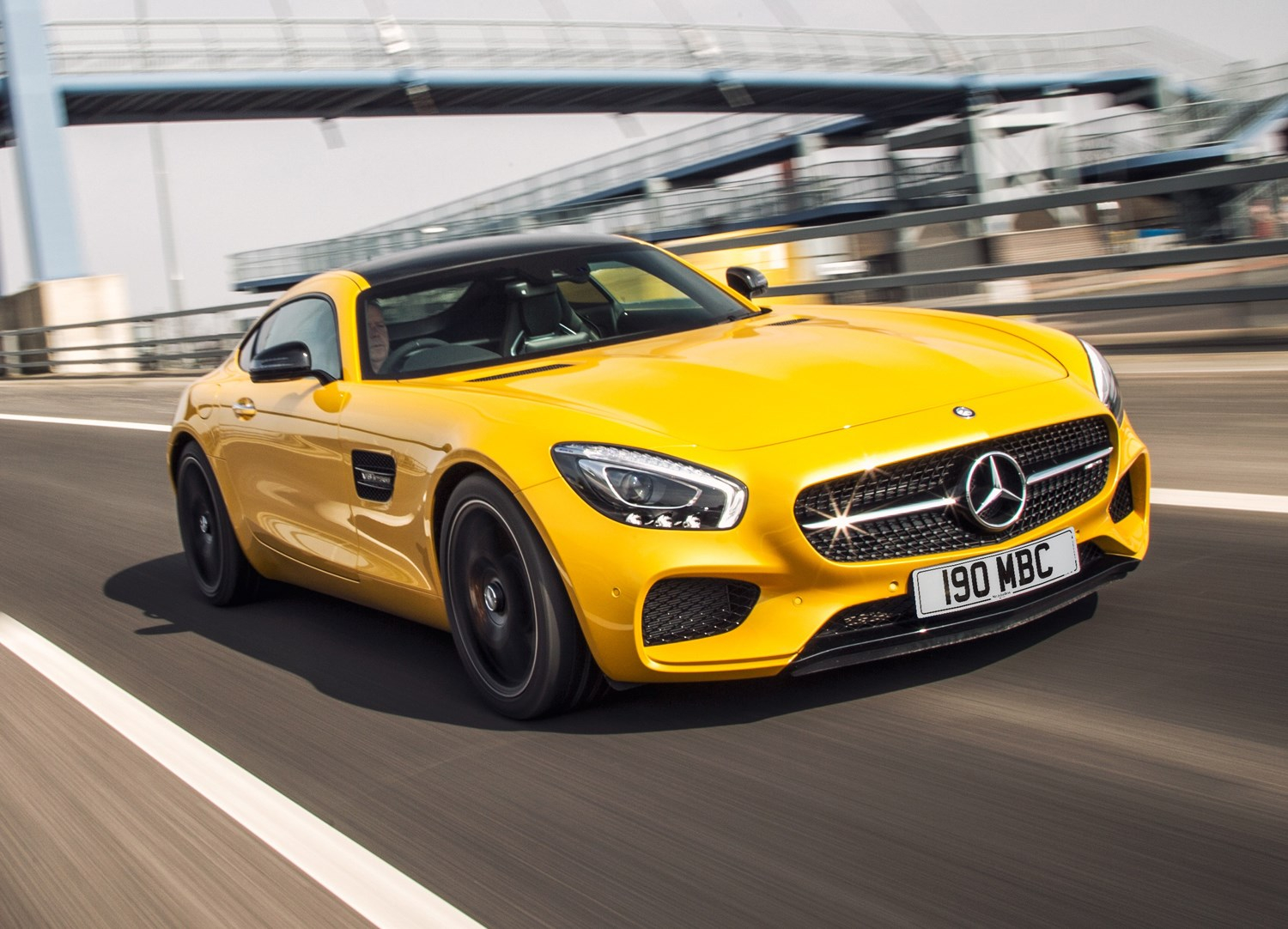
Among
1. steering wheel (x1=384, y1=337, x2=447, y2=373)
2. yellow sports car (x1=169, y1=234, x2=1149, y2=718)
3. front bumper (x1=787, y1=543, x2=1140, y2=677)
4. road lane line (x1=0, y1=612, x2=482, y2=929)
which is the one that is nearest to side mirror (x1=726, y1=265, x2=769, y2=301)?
yellow sports car (x1=169, y1=234, x2=1149, y2=718)

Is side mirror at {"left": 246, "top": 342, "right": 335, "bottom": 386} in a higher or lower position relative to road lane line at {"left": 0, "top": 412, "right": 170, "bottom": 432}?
higher

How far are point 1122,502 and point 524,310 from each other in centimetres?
213

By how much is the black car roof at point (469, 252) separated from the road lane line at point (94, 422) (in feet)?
28.0

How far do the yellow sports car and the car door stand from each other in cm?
2

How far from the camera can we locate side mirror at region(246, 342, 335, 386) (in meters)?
5.05

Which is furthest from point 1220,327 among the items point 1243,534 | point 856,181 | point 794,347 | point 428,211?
point 428,211

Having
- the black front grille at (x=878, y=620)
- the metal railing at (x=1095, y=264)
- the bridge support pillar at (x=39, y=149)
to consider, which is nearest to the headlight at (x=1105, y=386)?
the black front grille at (x=878, y=620)

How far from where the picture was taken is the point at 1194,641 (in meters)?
4.08

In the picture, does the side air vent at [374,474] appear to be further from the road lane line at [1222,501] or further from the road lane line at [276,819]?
the road lane line at [1222,501]

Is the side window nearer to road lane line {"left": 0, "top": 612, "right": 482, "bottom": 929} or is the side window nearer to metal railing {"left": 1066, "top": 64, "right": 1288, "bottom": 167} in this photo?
road lane line {"left": 0, "top": 612, "right": 482, "bottom": 929}

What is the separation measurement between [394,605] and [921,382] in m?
1.79

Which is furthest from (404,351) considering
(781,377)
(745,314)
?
(781,377)

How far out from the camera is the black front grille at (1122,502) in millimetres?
4156

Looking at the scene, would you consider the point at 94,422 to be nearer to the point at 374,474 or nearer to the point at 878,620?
the point at 374,474
